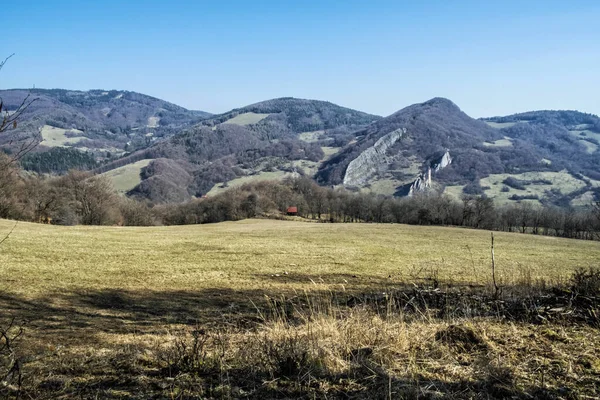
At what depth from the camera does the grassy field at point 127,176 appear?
504 feet

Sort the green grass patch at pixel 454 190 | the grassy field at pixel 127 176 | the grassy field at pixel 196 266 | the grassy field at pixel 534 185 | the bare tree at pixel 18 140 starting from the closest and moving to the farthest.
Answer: the bare tree at pixel 18 140, the grassy field at pixel 196 266, the grassy field at pixel 534 185, the grassy field at pixel 127 176, the green grass patch at pixel 454 190

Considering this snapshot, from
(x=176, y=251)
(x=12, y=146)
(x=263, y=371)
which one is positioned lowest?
(x=176, y=251)

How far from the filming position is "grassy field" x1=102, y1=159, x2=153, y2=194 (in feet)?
504

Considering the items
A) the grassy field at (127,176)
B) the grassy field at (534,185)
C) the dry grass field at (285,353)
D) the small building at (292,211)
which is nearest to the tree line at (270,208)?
the small building at (292,211)

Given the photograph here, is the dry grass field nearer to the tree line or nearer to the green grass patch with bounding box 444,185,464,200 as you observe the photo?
the tree line

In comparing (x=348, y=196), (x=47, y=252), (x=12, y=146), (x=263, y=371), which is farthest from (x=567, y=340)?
(x=348, y=196)

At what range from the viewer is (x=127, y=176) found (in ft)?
551

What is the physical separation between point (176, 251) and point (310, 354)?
17.8 m

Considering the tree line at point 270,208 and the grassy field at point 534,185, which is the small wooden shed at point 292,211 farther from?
the grassy field at point 534,185

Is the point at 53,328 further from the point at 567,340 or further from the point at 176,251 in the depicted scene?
the point at 176,251

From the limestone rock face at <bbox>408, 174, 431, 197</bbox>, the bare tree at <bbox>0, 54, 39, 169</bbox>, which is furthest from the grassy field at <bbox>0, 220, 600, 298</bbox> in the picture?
the limestone rock face at <bbox>408, 174, 431, 197</bbox>

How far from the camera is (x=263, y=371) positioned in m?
4.11

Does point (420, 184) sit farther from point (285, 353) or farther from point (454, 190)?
point (285, 353)

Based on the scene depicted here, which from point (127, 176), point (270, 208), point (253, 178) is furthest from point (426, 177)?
point (127, 176)
